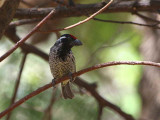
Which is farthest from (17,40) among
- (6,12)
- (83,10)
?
(6,12)

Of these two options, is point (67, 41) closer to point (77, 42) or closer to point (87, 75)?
point (77, 42)

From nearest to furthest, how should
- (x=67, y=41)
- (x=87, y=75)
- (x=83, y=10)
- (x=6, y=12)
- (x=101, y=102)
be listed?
1. (x=6, y=12)
2. (x=83, y=10)
3. (x=67, y=41)
4. (x=101, y=102)
5. (x=87, y=75)

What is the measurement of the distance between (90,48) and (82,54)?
0.22 m

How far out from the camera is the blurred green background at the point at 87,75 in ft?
14.8

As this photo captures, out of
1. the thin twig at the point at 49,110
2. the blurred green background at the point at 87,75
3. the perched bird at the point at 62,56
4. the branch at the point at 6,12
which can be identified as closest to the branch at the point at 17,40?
the perched bird at the point at 62,56

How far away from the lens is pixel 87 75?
6648 mm

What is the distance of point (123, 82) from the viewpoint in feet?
23.3

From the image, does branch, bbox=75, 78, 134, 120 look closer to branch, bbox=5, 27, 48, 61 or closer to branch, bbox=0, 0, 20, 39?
branch, bbox=5, 27, 48, 61

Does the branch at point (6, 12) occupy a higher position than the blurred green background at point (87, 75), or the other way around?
the branch at point (6, 12)

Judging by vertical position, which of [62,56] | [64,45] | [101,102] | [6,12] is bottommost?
[101,102]

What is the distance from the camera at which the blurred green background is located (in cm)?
452

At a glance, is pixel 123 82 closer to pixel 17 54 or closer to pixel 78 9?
pixel 17 54

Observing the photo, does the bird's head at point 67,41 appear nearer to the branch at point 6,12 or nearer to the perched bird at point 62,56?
the perched bird at point 62,56

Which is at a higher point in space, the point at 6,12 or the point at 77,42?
the point at 6,12
